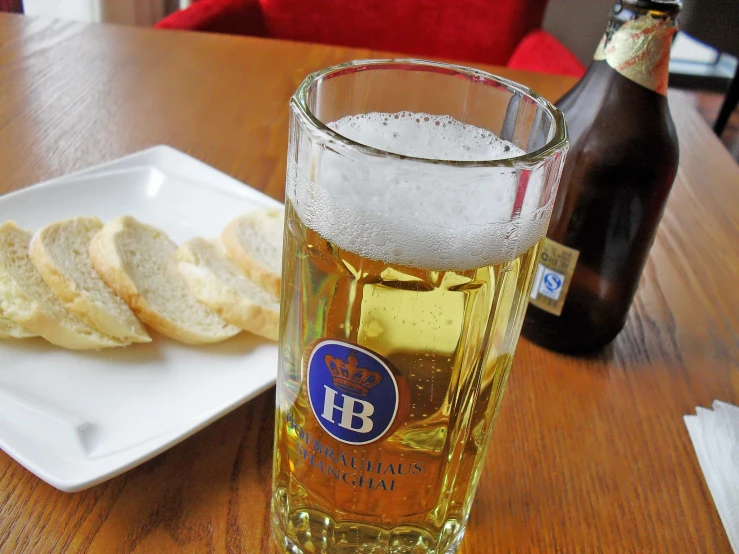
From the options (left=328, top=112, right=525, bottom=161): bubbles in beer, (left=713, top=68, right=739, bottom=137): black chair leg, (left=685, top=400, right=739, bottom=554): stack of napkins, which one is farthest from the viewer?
(left=713, top=68, right=739, bottom=137): black chair leg

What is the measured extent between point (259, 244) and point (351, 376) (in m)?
0.49

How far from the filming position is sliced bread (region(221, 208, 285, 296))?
86cm

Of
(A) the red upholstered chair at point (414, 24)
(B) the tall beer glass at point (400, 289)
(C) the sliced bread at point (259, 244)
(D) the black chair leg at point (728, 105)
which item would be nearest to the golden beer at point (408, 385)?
(B) the tall beer glass at point (400, 289)

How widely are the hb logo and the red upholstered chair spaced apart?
5.83ft

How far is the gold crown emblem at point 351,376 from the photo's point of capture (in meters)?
0.44

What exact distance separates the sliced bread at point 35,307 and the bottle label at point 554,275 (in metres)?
0.46

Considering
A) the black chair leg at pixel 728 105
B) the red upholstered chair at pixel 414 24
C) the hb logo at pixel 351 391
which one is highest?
the hb logo at pixel 351 391

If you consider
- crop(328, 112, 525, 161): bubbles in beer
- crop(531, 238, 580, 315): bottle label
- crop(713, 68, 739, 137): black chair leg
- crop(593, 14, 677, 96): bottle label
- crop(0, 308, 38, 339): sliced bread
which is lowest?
crop(713, 68, 739, 137): black chair leg

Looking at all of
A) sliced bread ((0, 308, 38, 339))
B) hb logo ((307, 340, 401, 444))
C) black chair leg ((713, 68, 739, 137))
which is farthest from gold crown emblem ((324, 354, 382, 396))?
black chair leg ((713, 68, 739, 137))

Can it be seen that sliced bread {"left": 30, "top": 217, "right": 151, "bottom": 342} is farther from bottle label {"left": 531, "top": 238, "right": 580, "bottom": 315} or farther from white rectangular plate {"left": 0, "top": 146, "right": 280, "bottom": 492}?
bottle label {"left": 531, "top": 238, "right": 580, "bottom": 315}

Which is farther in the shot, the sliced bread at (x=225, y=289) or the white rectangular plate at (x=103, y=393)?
the sliced bread at (x=225, y=289)

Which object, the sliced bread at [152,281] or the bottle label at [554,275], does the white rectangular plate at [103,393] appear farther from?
the bottle label at [554,275]

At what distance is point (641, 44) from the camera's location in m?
0.68

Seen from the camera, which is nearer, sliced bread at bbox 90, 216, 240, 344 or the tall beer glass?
the tall beer glass
